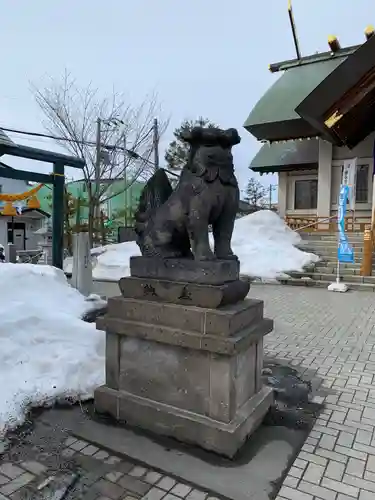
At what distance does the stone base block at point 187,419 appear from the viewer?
2572mm

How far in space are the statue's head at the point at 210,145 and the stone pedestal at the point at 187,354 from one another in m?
0.78

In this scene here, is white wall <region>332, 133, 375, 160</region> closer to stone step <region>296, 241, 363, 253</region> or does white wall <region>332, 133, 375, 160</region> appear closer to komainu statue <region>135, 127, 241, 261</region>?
stone step <region>296, 241, 363, 253</region>

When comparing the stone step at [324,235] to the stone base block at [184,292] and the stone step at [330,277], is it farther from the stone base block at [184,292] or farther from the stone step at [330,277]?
the stone base block at [184,292]

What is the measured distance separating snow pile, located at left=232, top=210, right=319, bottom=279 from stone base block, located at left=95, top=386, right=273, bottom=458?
8.54m

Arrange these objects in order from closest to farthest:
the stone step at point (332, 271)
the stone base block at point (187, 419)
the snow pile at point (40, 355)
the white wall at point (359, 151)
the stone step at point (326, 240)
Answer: the stone base block at point (187, 419) → the snow pile at point (40, 355) → the stone step at point (332, 271) → the stone step at point (326, 240) → the white wall at point (359, 151)

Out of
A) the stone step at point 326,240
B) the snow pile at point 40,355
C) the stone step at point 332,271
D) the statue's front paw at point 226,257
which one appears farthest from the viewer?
the stone step at point 326,240

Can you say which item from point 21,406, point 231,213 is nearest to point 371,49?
point 231,213

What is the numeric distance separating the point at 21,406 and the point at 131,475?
1247 millimetres

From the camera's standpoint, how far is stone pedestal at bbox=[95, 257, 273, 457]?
8.55 feet

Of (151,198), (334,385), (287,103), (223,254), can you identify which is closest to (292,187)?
(287,103)

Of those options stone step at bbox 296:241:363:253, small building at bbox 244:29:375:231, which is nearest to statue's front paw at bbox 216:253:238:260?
small building at bbox 244:29:375:231

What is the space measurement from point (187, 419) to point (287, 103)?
1554 cm

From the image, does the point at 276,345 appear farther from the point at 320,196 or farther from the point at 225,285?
the point at 320,196

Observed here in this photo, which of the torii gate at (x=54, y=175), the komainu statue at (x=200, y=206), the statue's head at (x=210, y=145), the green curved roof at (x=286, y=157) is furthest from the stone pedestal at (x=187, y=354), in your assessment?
the green curved roof at (x=286, y=157)
